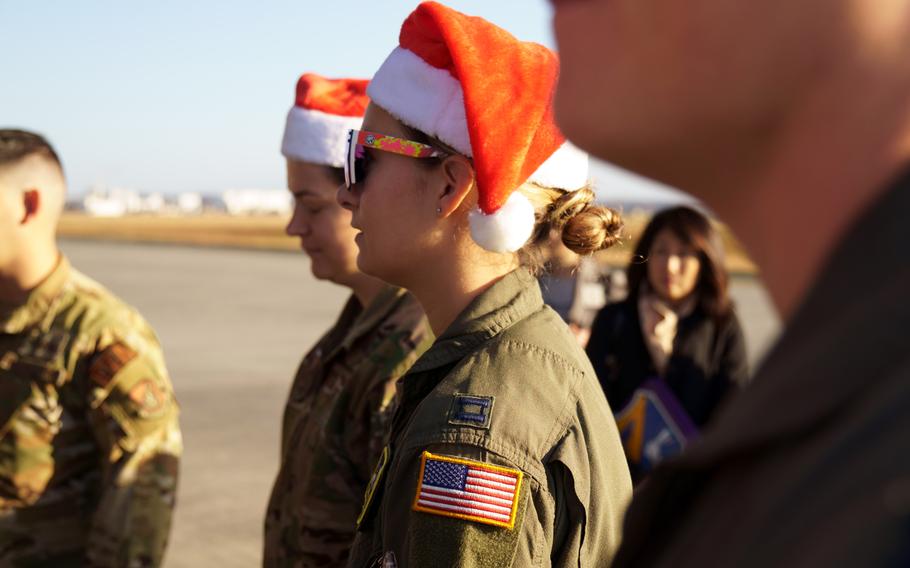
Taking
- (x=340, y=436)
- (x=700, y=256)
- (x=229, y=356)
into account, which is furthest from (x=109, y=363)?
(x=229, y=356)

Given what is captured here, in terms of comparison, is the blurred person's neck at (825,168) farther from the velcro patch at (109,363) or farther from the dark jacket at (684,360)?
the dark jacket at (684,360)

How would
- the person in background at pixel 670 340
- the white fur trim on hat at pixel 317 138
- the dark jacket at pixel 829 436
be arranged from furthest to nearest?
the person in background at pixel 670 340
the white fur trim on hat at pixel 317 138
the dark jacket at pixel 829 436

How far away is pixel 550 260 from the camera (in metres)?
2.58

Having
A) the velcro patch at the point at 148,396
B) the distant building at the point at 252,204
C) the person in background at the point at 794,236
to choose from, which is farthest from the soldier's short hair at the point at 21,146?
the distant building at the point at 252,204

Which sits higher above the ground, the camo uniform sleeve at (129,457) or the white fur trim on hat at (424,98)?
the white fur trim on hat at (424,98)

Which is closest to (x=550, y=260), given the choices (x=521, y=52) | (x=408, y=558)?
(x=521, y=52)

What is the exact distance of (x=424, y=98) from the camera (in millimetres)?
2357

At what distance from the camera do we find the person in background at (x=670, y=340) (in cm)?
459

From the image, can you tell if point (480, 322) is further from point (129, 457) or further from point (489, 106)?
point (129, 457)

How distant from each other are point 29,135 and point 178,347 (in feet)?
28.9

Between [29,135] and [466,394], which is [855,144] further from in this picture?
[29,135]

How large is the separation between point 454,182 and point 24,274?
1947 millimetres

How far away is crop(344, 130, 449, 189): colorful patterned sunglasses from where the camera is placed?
2.34 meters

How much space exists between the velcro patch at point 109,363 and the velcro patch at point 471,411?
5.59 ft
